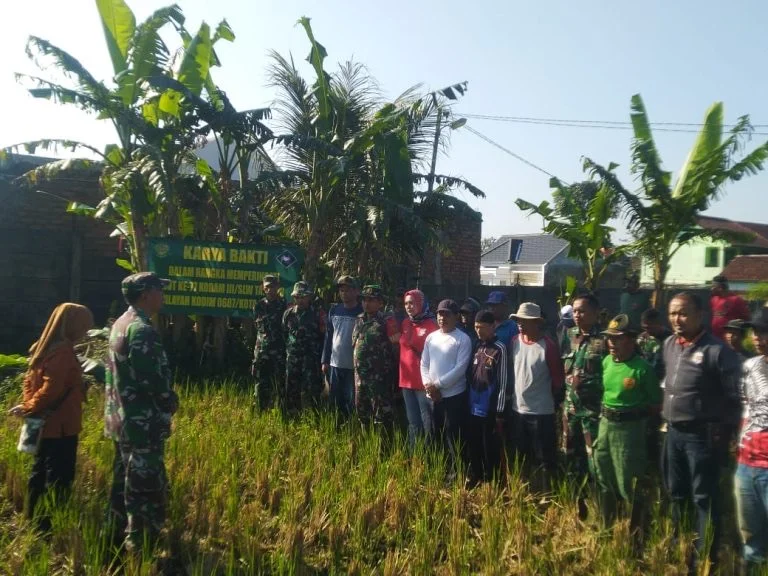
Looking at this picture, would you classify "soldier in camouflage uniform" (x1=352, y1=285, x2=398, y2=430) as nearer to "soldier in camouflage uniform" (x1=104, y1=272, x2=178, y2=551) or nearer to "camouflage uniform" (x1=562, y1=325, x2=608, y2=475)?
"camouflage uniform" (x1=562, y1=325, x2=608, y2=475)

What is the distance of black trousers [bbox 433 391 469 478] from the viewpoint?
5.37 m

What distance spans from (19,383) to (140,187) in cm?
270

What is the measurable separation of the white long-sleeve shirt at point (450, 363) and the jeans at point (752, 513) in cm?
216

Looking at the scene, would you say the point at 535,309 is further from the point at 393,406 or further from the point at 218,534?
the point at 218,534

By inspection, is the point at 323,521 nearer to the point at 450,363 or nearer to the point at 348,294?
the point at 450,363

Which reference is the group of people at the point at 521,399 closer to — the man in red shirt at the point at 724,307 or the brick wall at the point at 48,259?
the man in red shirt at the point at 724,307

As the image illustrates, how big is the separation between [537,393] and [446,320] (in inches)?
36.8

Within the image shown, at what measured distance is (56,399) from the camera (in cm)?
454

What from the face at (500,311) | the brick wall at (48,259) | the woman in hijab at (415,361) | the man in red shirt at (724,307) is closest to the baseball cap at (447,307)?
the woman in hijab at (415,361)

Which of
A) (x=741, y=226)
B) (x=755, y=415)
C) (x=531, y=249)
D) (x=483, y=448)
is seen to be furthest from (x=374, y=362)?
(x=531, y=249)

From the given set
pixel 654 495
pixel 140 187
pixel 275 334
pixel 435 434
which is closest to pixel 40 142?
pixel 140 187

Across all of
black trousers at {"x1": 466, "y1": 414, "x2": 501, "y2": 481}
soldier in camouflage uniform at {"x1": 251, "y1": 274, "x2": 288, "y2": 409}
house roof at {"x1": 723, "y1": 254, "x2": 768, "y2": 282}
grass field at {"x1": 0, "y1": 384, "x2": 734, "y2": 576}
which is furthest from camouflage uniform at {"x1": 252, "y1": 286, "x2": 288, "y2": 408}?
house roof at {"x1": 723, "y1": 254, "x2": 768, "y2": 282}

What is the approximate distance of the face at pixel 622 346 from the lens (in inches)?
171

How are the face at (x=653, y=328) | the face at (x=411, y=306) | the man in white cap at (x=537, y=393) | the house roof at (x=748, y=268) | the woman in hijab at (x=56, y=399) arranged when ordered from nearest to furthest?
the woman in hijab at (x=56, y=399), the man in white cap at (x=537, y=393), the face at (x=653, y=328), the face at (x=411, y=306), the house roof at (x=748, y=268)
